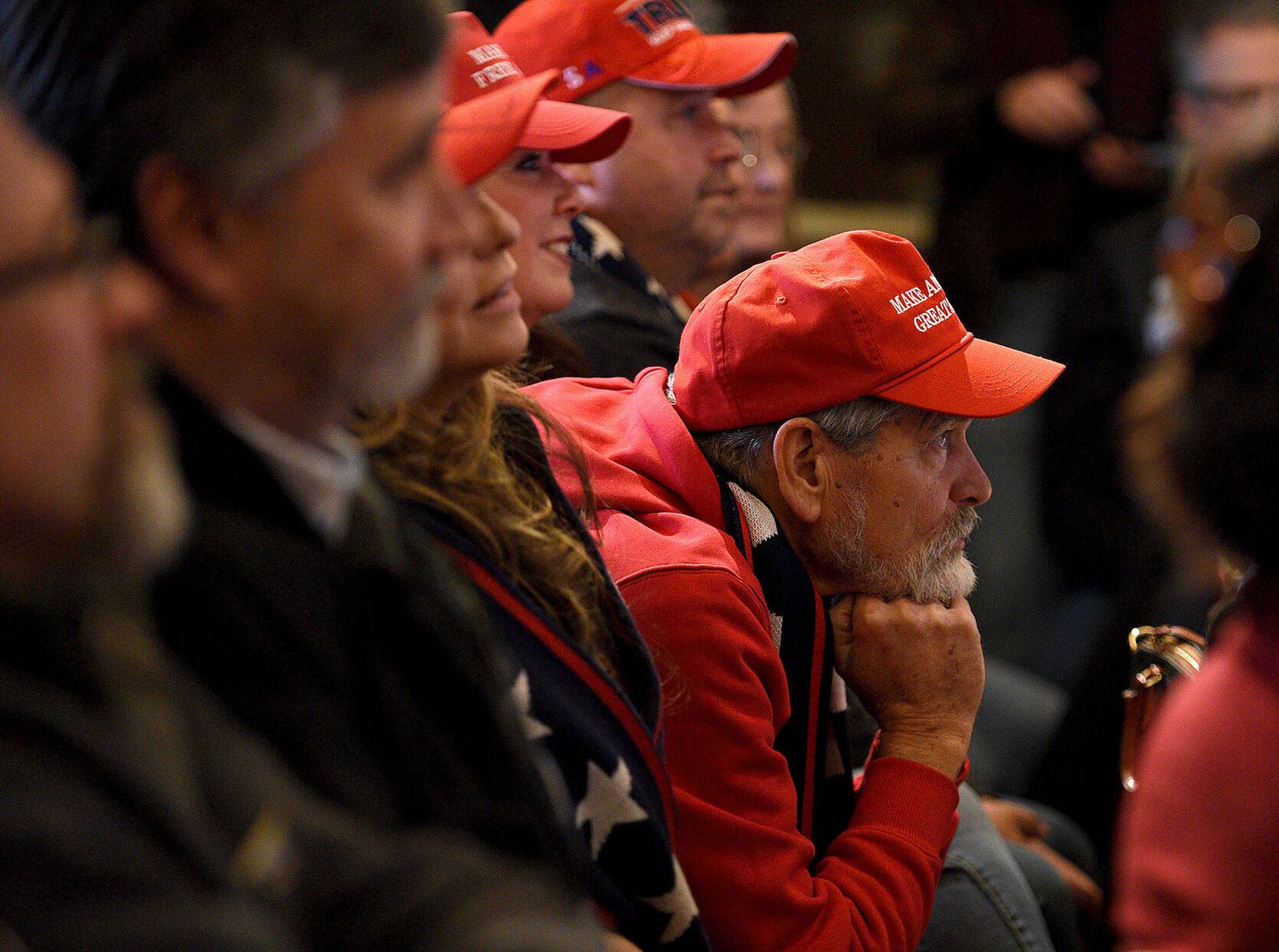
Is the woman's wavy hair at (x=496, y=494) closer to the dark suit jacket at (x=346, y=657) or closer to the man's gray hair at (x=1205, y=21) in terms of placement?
the dark suit jacket at (x=346, y=657)

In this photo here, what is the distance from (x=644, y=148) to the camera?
6.64 ft

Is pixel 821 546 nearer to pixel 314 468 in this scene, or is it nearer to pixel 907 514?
pixel 907 514

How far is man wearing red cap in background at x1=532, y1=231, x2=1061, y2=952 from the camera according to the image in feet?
3.85

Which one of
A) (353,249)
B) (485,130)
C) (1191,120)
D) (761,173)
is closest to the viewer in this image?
(353,249)

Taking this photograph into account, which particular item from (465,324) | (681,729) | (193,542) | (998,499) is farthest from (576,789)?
(998,499)

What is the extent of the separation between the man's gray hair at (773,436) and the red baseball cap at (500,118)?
14.2 inches

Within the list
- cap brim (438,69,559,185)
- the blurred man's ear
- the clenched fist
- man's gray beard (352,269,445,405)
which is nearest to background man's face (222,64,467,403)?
man's gray beard (352,269,445,405)

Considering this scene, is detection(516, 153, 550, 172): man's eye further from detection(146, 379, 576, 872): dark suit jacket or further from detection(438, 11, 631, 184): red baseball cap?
detection(146, 379, 576, 872): dark suit jacket

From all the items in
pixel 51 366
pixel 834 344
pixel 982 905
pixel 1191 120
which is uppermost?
pixel 51 366

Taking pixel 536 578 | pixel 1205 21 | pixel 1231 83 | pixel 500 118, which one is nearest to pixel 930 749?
pixel 536 578

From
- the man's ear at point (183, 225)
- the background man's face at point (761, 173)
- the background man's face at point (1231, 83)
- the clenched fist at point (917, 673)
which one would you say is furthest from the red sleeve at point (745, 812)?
the background man's face at point (1231, 83)

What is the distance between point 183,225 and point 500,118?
449 millimetres

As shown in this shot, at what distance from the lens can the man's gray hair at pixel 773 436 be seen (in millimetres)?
1303

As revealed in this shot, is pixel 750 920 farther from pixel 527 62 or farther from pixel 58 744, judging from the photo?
pixel 527 62
